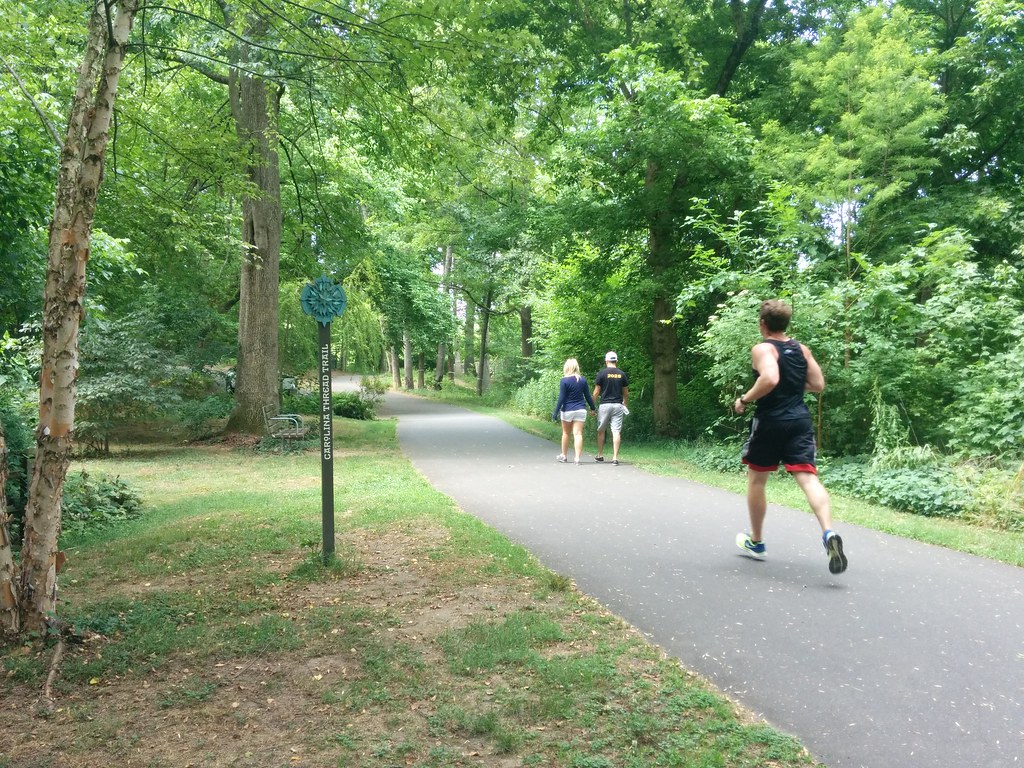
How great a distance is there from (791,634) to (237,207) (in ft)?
51.1

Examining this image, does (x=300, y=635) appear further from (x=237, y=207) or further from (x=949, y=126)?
(x=949, y=126)

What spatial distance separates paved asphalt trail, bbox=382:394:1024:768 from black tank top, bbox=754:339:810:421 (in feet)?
4.12

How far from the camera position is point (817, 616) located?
14.7 feet

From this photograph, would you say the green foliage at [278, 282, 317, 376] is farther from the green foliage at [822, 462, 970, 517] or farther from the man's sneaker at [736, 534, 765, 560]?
the man's sneaker at [736, 534, 765, 560]

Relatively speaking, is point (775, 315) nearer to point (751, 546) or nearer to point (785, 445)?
point (785, 445)

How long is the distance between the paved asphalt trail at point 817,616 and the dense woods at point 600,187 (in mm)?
2735

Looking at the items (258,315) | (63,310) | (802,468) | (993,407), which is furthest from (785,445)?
(258,315)

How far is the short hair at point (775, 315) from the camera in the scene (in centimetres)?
548

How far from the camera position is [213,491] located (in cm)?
980

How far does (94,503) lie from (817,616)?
7.75m

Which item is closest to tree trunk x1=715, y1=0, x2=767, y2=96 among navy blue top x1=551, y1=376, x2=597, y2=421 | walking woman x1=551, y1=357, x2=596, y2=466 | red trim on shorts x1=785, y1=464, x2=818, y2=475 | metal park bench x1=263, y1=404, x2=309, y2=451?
walking woman x1=551, y1=357, x2=596, y2=466

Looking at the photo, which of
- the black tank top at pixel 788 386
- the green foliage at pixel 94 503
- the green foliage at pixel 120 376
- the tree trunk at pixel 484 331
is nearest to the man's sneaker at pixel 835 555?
the black tank top at pixel 788 386

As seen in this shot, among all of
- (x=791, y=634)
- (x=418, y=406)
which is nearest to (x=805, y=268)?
(x=791, y=634)

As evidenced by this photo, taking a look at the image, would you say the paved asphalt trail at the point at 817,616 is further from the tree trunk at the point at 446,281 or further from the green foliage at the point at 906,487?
the tree trunk at the point at 446,281
